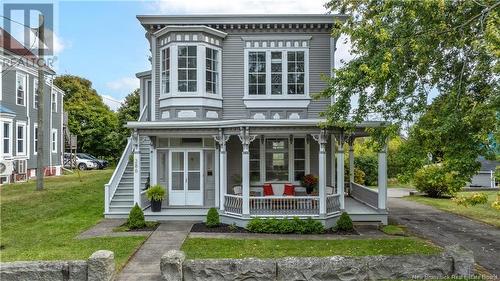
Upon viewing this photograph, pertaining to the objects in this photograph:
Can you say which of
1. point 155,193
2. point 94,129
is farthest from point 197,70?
point 94,129

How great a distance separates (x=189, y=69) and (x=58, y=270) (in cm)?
887

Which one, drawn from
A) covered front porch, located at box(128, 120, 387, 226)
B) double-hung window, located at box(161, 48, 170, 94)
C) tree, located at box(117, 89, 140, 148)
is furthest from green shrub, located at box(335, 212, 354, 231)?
tree, located at box(117, 89, 140, 148)

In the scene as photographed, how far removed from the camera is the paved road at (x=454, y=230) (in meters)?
8.79

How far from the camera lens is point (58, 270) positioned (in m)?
6.33

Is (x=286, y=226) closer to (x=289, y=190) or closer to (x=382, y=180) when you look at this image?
(x=289, y=190)

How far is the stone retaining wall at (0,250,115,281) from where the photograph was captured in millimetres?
6234

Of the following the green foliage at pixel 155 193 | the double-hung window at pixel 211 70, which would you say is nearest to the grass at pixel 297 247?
the green foliage at pixel 155 193

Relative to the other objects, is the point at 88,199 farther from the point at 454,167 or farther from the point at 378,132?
the point at 454,167

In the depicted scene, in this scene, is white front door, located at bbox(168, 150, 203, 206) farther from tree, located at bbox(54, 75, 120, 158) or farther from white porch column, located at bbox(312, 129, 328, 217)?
tree, located at bbox(54, 75, 120, 158)

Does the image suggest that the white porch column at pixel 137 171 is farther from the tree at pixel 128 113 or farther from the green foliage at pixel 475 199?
the tree at pixel 128 113

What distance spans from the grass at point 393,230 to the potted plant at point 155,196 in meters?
7.47

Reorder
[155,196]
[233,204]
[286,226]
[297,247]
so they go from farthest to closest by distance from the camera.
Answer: [155,196], [233,204], [286,226], [297,247]

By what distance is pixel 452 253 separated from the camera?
6.71 metres

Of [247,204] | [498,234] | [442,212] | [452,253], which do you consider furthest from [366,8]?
[442,212]
